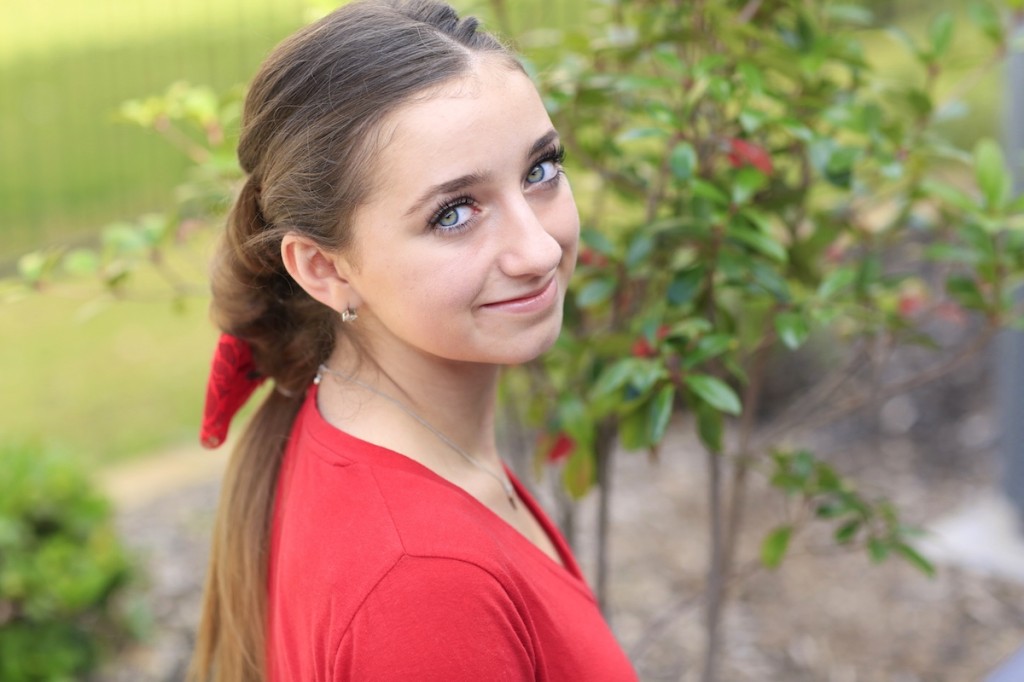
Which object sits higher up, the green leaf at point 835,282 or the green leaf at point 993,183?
the green leaf at point 993,183

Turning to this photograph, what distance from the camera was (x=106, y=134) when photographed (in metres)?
8.20

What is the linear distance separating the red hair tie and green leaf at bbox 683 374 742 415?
0.69m

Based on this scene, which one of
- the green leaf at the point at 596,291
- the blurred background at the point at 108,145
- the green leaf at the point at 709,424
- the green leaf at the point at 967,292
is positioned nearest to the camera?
the green leaf at the point at 709,424

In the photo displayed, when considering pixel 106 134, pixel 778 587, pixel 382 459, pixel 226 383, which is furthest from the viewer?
pixel 106 134

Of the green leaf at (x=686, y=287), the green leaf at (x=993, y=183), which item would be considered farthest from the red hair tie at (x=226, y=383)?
the green leaf at (x=993, y=183)

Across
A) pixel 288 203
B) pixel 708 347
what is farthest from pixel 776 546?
pixel 288 203

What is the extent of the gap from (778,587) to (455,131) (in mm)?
2617

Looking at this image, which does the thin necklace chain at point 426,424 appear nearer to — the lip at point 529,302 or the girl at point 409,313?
the girl at point 409,313

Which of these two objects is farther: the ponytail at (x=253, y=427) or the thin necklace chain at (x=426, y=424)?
the ponytail at (x=253, y=427)

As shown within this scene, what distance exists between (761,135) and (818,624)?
169cm

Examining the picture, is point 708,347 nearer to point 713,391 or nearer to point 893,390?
point 713,391

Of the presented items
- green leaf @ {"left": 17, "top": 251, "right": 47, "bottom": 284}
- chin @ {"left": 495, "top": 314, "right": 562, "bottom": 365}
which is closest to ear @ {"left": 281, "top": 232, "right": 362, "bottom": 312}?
chin @ {"left": 495, "top": 314, "right": 562, "bottom": 365}

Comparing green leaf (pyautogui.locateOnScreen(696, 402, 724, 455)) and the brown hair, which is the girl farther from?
green leaf (pyautogui.locateOnScreen(696, 402, 724, 455))

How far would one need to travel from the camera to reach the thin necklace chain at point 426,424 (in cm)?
152
